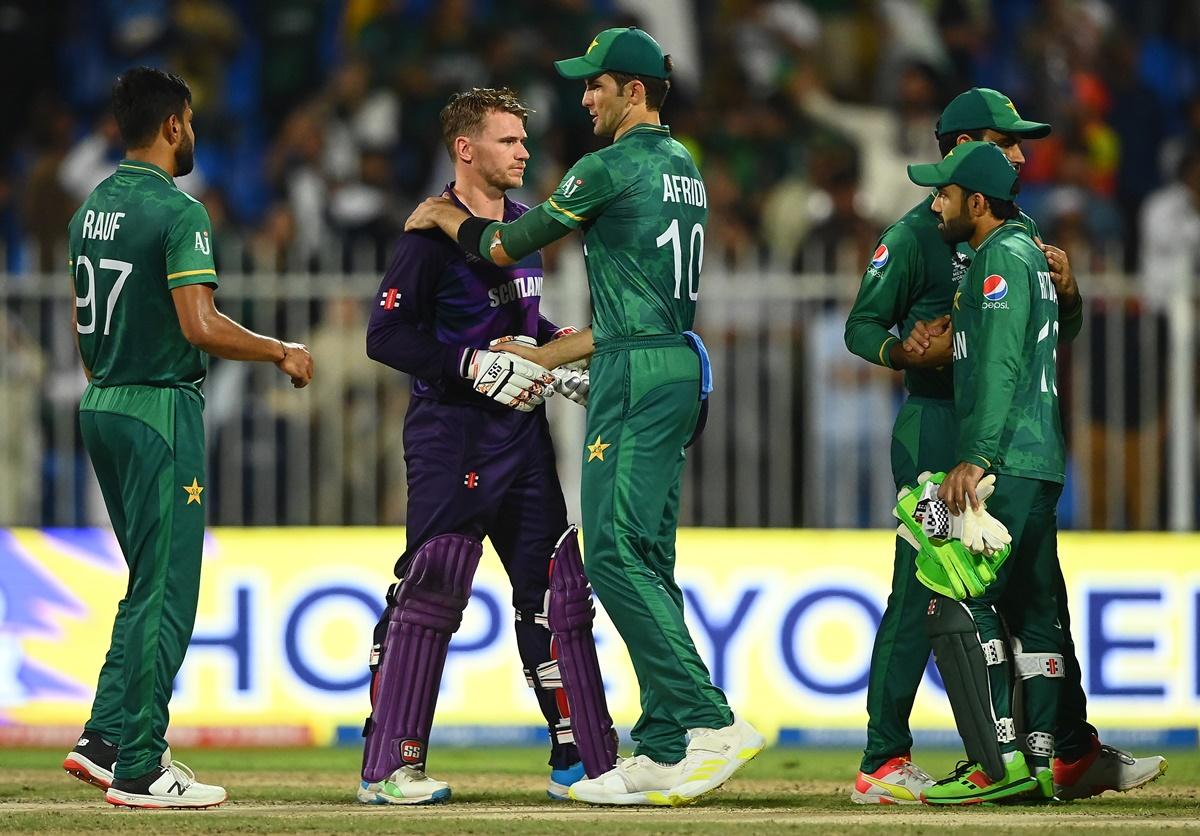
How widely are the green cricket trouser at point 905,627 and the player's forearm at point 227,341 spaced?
87.3 inches

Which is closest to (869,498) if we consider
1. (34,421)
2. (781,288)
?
(781,288)

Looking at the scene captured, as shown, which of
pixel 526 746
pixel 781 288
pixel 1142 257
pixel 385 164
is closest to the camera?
pixel 526 746

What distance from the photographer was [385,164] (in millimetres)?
13602

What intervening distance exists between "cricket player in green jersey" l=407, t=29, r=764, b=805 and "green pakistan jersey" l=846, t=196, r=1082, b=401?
0.63 m

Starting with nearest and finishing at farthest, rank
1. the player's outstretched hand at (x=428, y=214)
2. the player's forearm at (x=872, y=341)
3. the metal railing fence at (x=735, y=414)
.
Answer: the player's forearm at (x=872, y=341), the player's outstretched hand at (x=428, y=214), the metal railing fence at (x=735, y=414)

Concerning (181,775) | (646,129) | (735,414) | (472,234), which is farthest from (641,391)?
(735,414)

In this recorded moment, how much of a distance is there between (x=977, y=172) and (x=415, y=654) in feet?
8.32

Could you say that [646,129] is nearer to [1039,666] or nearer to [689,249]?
[689,249]

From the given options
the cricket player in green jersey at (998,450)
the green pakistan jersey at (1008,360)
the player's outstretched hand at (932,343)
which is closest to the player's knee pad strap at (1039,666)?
the cricket player in green jersey at (998,450)

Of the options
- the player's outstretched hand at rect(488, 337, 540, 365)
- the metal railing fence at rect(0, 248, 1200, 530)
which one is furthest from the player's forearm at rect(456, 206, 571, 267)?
the metal railing fence at rect(0, 248, 1200, 530)

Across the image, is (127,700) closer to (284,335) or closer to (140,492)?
(140,492)

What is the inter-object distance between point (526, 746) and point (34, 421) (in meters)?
3.46

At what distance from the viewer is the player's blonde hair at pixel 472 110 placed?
296 inches

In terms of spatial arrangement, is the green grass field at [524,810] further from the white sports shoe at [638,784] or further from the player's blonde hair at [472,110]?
the player's blonde hair at [472,110]
